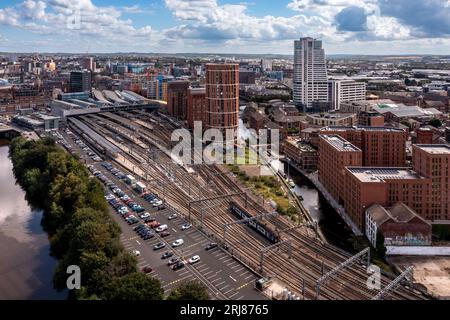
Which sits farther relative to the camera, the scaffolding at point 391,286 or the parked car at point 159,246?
the parked car at point 159,246

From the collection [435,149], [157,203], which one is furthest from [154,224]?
[435,149]

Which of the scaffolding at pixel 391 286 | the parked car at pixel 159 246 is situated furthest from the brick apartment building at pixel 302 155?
the parked car at pixel 159 246

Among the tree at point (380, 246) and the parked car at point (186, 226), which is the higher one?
the parked car at point (186, 226)

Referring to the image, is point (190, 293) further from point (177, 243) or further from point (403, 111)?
point (403, 111)

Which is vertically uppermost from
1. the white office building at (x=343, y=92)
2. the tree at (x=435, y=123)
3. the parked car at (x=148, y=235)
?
the white office building at (x=343, y=92)

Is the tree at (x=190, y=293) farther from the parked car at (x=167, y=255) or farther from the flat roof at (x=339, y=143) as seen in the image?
the flat roof at (x=339, y=143)

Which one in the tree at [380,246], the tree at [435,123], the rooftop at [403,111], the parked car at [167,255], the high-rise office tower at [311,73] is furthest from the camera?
the high-rise office tower at [311,73]

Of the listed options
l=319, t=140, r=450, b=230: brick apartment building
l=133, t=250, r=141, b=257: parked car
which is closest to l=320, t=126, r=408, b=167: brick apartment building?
l=319, t=140, r=450, b=230: brick apartment building

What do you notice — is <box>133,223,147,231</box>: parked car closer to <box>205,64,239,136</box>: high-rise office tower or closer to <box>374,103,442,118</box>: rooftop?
<box>205,64,239,136</box>: high-rise office tower
